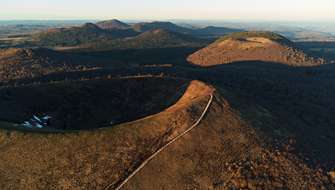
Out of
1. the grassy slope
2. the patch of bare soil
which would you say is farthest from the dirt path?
the patch of bare soil

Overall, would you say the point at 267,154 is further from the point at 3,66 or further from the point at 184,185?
the point at 3,66

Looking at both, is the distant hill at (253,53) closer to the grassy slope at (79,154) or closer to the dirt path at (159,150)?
the dirt path at (159,150)

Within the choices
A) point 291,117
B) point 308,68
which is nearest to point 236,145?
point 291,117

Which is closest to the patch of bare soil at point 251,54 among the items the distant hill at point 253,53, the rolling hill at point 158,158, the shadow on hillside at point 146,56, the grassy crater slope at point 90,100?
the distant hill at point 253,53

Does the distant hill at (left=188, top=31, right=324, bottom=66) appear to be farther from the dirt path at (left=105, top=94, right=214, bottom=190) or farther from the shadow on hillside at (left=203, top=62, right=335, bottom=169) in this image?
the dirt path at (left=105, top=94, right=214, bottom=190)

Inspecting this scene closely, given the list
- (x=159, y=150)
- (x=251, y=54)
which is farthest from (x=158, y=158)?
(x=251, y=54)

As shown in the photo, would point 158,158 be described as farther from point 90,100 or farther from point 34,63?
point 34,63
